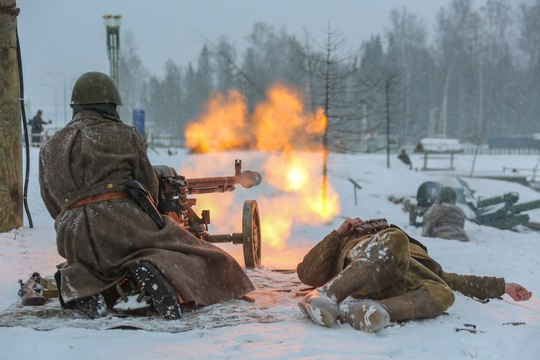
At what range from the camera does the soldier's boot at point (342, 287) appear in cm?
441

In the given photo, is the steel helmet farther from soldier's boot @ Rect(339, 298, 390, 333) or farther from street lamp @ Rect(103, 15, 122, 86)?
street lamp @ Rect(103, 15, 122, 86)

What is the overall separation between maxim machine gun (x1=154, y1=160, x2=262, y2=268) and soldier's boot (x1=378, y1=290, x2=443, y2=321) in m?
2.52

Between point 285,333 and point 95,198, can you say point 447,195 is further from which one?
point 285,333

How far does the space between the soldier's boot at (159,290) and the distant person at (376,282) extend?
3.17ft

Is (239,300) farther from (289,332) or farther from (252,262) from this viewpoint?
(252,262)

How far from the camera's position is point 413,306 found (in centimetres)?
468

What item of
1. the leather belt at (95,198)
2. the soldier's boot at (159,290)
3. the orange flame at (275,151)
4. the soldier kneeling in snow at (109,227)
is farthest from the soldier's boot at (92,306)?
the orange flame at (275,151)

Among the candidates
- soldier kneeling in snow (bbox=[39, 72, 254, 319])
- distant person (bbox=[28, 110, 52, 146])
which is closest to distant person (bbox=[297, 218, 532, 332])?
soldier kneeling in snow (bbox=[39, 72, 254, 319])

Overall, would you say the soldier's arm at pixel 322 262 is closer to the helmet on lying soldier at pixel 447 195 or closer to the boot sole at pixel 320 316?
the boot sole at pixel 320 316

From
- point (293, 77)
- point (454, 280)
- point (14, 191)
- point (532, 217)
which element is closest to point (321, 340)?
point (454, 280)

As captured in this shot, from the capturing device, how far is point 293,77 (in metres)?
31.2

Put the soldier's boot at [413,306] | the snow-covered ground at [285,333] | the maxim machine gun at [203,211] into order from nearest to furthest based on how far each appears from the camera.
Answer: the snow-covered ground at [285,333], the soldier's boot at [413,306], the maxim machine gun at [203,211]

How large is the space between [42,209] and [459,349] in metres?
9.63

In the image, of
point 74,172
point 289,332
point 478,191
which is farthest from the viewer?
point 478,191
